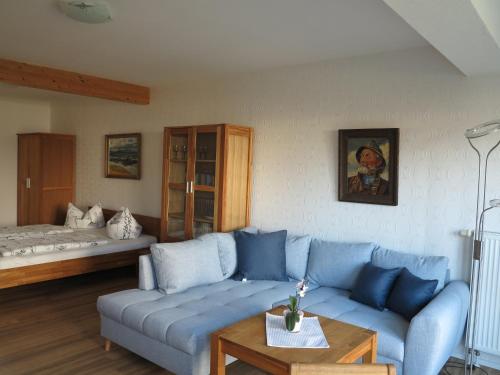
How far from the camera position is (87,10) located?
9.21 feet

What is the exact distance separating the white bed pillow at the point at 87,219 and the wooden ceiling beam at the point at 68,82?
1644 mm

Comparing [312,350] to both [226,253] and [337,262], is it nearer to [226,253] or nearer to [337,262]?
[337,262]

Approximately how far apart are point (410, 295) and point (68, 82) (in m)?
4.01

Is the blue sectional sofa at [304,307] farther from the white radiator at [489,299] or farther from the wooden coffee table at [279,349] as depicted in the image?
the wooden coffee table at [279,349]

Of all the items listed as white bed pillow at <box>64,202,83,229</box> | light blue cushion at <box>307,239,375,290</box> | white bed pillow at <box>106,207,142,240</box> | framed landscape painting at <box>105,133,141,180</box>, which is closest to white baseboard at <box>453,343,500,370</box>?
light blue cushion at <box>307,239,375,290</box>

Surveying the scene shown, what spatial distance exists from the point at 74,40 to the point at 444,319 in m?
3.40

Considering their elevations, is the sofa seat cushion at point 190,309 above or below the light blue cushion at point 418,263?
below

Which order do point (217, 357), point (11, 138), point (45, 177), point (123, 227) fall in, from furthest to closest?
point (11, 138), point (45, 177), point (123, 227), point (217, 357)

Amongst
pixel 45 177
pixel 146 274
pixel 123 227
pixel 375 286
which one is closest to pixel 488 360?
pixel 375 286

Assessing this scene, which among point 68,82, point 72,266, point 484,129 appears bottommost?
point 72,266

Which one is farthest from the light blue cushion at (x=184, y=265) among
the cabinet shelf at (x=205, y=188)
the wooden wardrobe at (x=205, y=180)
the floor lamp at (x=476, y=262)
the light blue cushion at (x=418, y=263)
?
the floor lamp at (x=476, y=262)

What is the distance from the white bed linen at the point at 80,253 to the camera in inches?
167

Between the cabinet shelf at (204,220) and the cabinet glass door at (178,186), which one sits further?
the cabinet glass door at (178,186)

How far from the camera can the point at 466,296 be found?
122 inches
